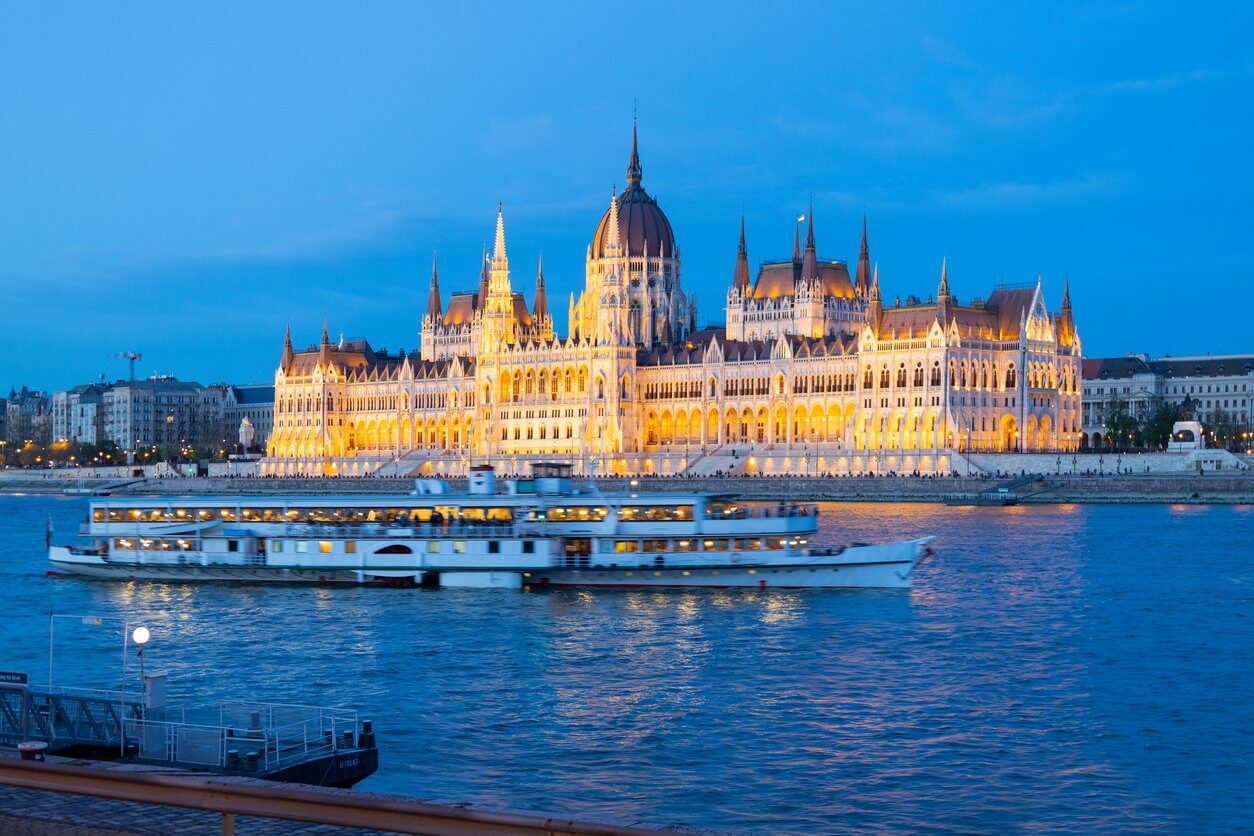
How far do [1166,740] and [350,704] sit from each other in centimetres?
1643

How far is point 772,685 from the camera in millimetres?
36438

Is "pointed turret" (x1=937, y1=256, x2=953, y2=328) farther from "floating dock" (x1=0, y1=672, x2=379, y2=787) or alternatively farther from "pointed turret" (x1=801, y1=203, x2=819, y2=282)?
"floating dock" (x1=0, y1=672, x2=379, y2=787)

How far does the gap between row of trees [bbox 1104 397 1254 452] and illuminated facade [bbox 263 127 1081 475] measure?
7313 mm

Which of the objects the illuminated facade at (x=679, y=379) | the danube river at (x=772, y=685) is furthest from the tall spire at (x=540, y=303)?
the danube river at (x=772, y=685)

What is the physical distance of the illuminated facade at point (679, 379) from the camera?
141 metres

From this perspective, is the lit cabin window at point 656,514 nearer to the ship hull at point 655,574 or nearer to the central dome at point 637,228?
the ship hull at point 655,574

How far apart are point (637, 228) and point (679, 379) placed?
21.5 m

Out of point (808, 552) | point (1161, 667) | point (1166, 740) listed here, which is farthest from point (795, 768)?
point (808, 552)

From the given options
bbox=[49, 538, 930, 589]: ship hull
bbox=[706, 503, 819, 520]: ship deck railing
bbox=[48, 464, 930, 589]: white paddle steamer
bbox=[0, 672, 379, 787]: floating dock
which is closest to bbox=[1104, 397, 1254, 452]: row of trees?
bbox=[49, 538, 930, 589]: ship hull

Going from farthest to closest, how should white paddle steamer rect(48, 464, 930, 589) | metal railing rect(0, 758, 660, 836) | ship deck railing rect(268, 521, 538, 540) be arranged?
ship deck railing rect(268, 521, 538, 540) < white paddle steamer rect(48, 464, 930, 589) < metal railing rect(0, 758, 660, 836)

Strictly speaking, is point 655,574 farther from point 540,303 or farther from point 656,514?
point 540,303

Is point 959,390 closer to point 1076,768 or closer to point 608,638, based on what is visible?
point 608,638

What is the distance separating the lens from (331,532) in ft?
197

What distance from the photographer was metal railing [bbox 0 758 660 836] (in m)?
10.3
